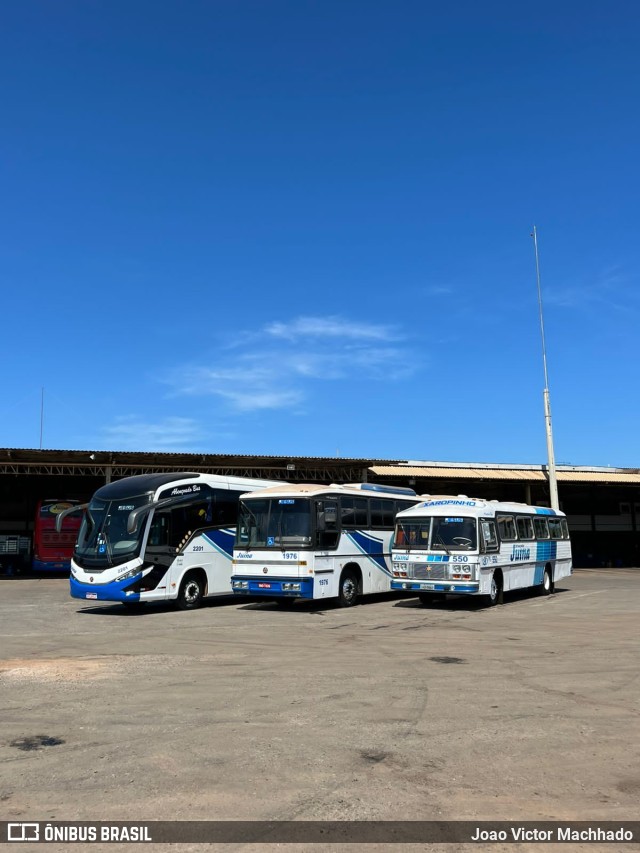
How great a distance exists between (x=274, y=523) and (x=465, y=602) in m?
6.08

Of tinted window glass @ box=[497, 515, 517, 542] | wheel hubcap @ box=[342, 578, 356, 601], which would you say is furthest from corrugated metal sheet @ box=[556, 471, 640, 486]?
wheel hubcap @ box=[342, 578, 356, 601]

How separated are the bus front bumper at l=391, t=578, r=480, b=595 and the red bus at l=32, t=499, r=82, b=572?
63.8ft

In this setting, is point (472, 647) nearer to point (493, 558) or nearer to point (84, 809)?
point (493, 558)

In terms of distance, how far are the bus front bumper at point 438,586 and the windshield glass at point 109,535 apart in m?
6.31

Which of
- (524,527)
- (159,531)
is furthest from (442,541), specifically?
(159,531)

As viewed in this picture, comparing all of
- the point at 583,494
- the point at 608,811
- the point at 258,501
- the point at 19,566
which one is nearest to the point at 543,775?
the point at 608,811

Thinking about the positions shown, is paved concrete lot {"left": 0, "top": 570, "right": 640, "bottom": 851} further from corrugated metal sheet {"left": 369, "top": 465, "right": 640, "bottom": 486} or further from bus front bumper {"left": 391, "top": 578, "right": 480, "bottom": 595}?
corrugated metal sheet {"left": 369, "top": 465, "right": 640, "bottom": 486}

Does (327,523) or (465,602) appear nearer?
(327,523)

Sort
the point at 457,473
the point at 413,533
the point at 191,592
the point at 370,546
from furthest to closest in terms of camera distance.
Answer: the point at 457,473, the point at 370,546, the point at 191,592, the point at 413,533

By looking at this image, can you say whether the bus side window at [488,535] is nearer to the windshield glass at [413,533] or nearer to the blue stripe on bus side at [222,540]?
the windshield glass at [413,533]

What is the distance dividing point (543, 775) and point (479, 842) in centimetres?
137

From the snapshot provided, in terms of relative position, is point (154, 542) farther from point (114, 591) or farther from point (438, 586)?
point (438, 586)

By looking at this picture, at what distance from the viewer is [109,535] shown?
1736 cm

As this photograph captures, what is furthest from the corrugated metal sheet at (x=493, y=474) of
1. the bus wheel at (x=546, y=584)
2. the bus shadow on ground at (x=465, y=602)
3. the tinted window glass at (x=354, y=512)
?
the tinted window glass at (x=354, y=512)
